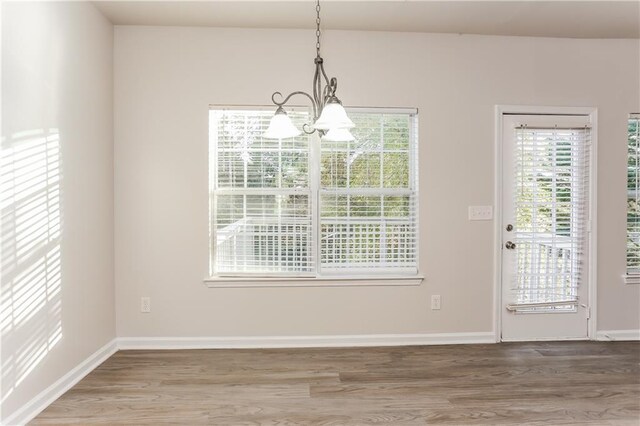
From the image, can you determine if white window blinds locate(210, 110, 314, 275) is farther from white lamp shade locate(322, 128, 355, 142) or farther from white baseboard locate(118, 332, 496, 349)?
white lamp shade locate(322, 128, 355, 142)

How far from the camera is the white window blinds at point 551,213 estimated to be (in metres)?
3.13

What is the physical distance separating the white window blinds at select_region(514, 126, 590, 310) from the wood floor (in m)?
0.48

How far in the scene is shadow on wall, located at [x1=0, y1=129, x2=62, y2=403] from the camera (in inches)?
74.4

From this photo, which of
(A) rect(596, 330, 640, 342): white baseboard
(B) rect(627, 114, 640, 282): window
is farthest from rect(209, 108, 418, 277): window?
(B) rect(627, 114, 640, 282): window

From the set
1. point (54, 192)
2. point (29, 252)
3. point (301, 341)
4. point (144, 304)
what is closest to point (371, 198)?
point (301, 341)

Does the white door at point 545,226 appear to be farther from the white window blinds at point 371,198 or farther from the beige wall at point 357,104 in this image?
the white window blinds at point 371,198

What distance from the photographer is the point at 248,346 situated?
119 inches

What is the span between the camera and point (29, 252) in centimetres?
204

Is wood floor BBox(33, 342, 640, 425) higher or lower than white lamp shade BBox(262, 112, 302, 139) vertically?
lower

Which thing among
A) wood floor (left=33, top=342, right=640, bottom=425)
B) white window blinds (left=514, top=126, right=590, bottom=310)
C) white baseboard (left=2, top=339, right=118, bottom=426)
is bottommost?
wood floor (left=33, top=342, right=640, bottom=425)

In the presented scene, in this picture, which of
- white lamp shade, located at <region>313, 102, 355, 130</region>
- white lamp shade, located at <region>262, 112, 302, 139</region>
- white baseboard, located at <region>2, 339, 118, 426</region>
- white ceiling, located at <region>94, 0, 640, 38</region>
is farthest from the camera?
white ceiling, located at <region>94, 0, 640, 38</region>

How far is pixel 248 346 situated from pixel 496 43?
3339mm

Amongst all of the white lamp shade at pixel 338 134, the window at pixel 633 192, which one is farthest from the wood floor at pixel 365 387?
the white lamp shade at pixel 338 134

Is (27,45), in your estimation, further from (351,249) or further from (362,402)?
(362,402)
